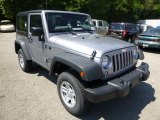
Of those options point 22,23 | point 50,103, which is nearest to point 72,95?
point 50,103

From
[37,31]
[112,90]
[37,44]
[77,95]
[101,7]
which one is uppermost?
[101,7]

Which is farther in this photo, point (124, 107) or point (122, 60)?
point (124, 107)

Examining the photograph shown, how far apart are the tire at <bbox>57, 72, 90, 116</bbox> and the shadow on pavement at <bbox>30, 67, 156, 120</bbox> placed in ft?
0.91

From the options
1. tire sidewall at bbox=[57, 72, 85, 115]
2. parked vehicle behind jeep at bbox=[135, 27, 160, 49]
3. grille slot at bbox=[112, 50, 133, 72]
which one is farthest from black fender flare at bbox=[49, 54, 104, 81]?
parked vehicle behind jeep at bbox=[135, 27, 160, 49]

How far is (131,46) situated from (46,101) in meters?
2.28

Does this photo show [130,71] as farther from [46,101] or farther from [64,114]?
[46,101]

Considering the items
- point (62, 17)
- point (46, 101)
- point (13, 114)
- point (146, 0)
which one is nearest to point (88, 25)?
point (62, 17)

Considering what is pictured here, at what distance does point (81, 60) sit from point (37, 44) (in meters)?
2.01

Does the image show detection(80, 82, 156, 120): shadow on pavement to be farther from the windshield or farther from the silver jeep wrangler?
the windshield

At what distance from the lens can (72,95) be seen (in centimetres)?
410

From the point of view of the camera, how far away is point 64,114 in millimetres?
4148

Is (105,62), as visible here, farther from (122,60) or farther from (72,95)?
(72,95)

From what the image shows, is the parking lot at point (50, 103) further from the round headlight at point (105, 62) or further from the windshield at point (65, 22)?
the windshield at point (65, 22)

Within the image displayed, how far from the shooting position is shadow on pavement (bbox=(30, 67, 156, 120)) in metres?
4.11
